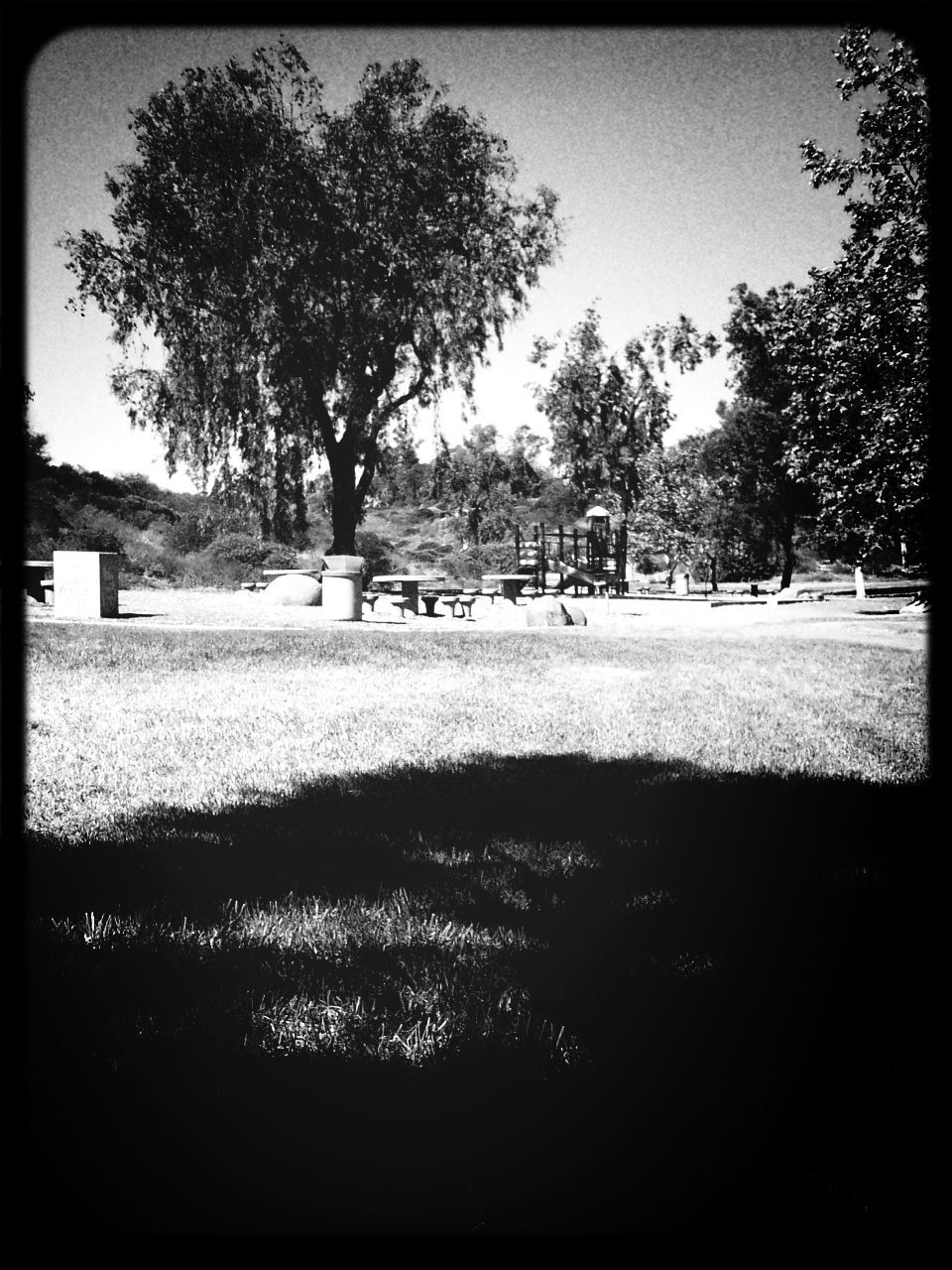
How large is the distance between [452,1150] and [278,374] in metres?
25.2

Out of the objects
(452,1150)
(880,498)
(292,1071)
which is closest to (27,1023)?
(292,1071)

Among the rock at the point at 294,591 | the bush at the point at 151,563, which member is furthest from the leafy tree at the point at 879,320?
the bush at the point at 151,563

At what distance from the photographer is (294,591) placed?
1902 centimetres

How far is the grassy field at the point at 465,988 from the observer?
167 cm

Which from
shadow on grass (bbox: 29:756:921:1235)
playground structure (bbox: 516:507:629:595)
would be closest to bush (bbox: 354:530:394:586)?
playground structure (bbox: 516:507:629:595)

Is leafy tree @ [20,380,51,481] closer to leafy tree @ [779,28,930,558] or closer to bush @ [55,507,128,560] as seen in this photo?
bush @ [55,507,128,560]

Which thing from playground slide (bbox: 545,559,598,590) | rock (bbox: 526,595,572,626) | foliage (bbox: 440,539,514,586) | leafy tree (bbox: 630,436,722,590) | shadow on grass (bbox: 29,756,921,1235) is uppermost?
leafy tree (bbox: 630,436,722,590)

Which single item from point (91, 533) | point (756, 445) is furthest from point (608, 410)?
point (91, 533)

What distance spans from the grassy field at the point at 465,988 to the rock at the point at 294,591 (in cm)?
1318

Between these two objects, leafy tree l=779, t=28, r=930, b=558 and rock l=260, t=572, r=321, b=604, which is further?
rock l=260, t=572, r=321, b=604

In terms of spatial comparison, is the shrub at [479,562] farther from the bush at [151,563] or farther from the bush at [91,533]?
the bush at [91,533]

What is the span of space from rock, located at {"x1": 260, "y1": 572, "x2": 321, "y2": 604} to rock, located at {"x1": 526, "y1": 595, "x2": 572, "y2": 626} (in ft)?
17.6

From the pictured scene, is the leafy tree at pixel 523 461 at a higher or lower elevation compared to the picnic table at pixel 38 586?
higher

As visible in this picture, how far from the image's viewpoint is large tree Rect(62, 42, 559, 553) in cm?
2281
